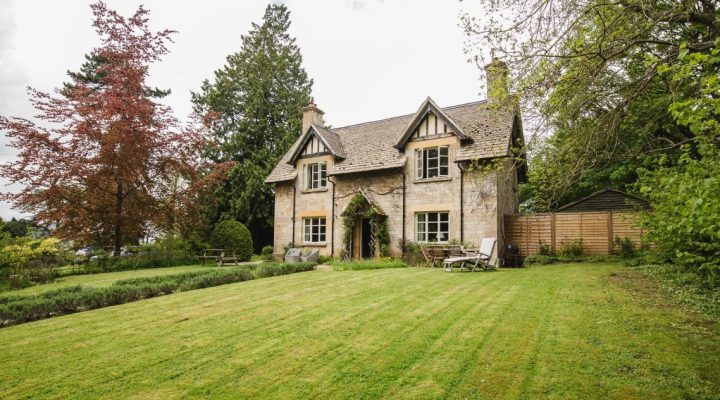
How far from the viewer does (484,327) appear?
593 centimetres

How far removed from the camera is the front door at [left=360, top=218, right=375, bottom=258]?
68.2 feet

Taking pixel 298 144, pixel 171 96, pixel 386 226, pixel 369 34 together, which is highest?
pixel 171 96

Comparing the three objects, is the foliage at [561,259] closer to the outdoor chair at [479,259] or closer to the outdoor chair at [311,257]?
the outdoor chair at [479,259]

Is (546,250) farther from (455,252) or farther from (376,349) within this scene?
(376,349)

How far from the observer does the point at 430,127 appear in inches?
748

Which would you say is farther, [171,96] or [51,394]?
[171,96]

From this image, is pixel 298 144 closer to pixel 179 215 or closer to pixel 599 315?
pixel 179 215

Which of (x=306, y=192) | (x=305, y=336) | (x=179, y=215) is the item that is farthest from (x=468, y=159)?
(x=179, y=215)

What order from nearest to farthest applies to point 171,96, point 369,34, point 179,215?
1. point 369,34
2. point 179,215
3. point 171,96

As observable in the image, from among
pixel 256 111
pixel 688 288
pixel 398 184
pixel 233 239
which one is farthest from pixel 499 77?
pixel 256 111

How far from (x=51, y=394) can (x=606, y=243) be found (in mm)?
18760

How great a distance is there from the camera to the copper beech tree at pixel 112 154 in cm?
1717

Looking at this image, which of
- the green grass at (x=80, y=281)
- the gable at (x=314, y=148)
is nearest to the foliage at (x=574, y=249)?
the gable at (x=314, y=148)

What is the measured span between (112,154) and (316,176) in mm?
10231
